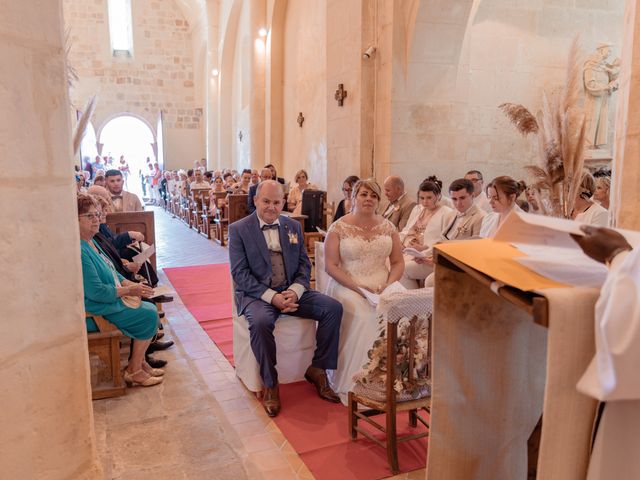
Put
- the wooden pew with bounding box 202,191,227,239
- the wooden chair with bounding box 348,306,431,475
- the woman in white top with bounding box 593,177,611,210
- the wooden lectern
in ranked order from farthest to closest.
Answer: the wooden pew with bounding box 202,191,227,239, the woman in white top with bounding box 593,177,611,210, the wooden chair with bounding box 348,306,431,475, the wooden lectern

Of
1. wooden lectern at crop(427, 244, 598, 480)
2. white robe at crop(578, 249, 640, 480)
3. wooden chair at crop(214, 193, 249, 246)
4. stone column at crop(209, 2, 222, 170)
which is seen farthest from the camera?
stone column at crop(209, 2, 222, 170)

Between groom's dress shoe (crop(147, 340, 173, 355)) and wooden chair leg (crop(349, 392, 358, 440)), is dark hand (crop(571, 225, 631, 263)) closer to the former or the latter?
wooden chair leg (crop(349, 392, 358, 440))

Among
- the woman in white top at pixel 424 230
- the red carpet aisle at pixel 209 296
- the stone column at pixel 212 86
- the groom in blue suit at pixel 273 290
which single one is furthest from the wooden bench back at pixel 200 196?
the groom in blue suit at pixel 273 290

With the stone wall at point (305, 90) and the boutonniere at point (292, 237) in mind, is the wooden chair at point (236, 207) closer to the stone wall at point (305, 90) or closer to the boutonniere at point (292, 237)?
the stone wall at point (305, 90)

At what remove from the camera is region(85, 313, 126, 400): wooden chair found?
3.42 meters

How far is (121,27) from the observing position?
67.8 ft

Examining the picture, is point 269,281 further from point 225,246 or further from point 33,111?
point 225,246

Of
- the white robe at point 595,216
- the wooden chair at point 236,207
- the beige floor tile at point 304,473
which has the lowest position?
the beige floor tile at point 304,473

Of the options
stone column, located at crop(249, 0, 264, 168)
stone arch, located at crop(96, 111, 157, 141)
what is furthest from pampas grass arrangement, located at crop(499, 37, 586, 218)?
stone arch, located at crop(96, 111, 157, 141)

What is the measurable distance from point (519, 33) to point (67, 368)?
26.5ft

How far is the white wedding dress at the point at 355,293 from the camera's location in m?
3.48

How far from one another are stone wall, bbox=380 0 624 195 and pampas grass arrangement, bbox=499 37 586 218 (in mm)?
3760

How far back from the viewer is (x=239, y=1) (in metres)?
15.3

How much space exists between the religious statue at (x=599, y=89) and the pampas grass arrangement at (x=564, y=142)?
539 centimetres
